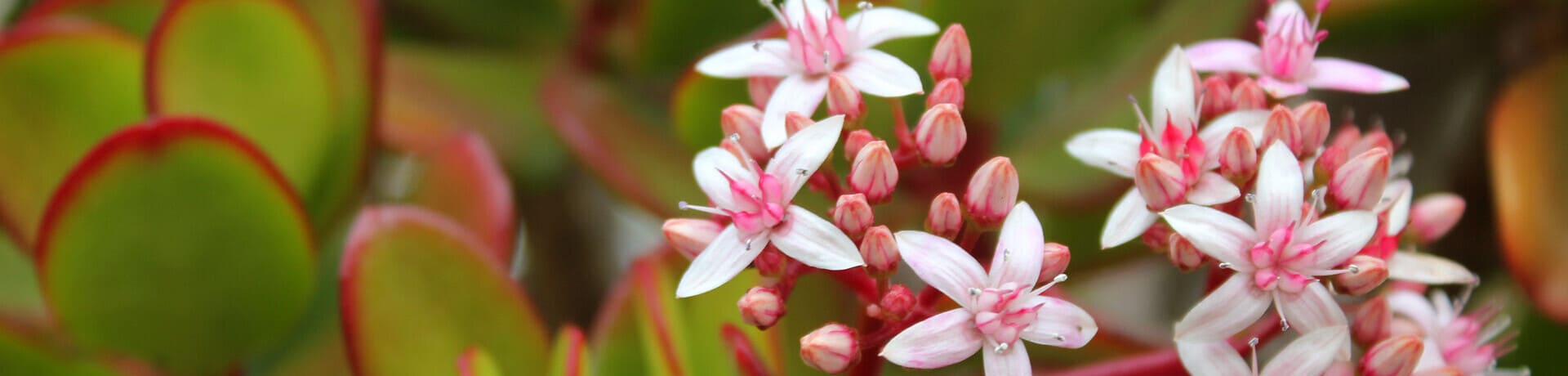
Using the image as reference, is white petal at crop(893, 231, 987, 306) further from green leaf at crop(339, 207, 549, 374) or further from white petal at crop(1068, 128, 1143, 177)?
green leaf at crop(339, 207, 549, 374)

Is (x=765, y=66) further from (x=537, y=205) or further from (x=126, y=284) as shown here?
(x=537, y=205)

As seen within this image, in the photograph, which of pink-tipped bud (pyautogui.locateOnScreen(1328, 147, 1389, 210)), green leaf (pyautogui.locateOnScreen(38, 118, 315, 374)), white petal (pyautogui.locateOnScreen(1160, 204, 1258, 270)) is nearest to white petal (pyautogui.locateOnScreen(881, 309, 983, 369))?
white petal (pyautogui.locateOnScreen(1160, 204, 1258, 270))

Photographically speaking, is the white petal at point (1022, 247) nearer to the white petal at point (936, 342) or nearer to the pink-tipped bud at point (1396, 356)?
the white petal at point (936, 342)

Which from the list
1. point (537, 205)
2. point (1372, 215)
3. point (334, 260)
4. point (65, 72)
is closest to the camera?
point (1372, 215)

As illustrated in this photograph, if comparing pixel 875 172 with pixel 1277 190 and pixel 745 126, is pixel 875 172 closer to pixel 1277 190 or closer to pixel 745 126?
pixel 745 126

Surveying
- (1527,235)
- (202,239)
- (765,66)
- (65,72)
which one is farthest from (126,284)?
(1527,235)

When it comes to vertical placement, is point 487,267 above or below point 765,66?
below

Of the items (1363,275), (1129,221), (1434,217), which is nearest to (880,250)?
(1129,221)

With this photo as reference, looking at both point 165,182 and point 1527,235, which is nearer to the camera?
point 165,182
